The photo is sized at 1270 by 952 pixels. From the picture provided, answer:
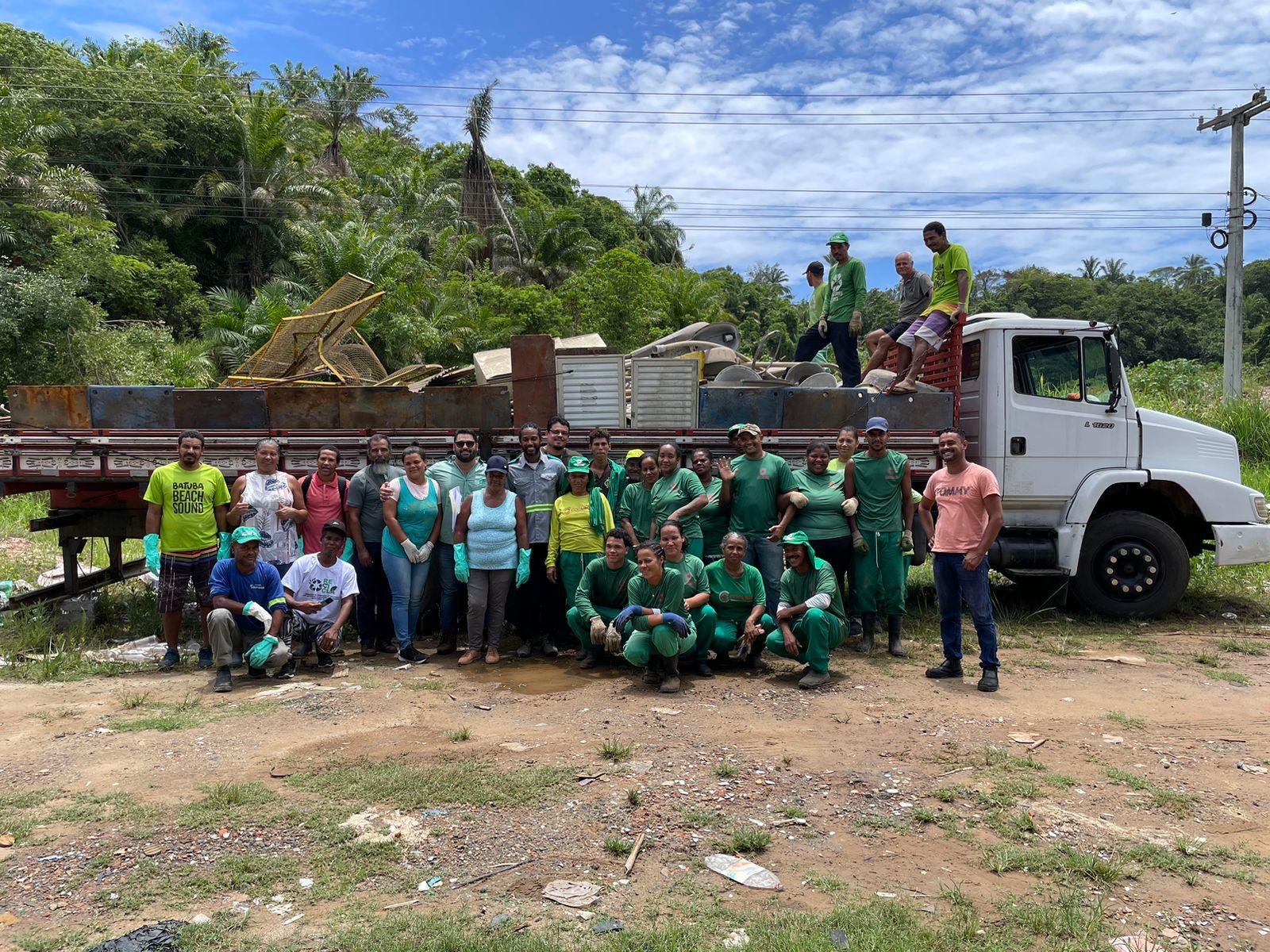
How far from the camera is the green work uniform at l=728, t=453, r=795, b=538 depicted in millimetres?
7059

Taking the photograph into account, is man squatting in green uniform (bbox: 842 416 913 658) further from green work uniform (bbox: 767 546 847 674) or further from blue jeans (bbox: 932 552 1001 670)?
green work uniform (bbox: 767 546 847 674)

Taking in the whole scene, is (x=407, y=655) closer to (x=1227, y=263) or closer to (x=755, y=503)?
(x=755, y=503)

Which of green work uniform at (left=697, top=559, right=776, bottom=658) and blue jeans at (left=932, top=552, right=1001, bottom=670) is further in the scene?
green work uniform at (left=697, top=559, right=776, bottom=658)

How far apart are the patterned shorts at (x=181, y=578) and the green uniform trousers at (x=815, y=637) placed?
4.25 m

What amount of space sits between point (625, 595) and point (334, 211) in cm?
3069

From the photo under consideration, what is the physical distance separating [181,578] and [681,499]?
3.86 meters

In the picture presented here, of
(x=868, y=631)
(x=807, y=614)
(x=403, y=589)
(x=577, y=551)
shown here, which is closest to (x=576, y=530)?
(x=577, y=551)

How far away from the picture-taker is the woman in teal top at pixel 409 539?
700 centimetres

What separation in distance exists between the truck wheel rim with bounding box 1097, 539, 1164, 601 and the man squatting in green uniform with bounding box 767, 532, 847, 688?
136 inches

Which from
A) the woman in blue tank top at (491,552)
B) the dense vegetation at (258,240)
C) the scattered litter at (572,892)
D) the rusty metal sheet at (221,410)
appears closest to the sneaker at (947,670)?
the woman in blue tank top at (491,552)

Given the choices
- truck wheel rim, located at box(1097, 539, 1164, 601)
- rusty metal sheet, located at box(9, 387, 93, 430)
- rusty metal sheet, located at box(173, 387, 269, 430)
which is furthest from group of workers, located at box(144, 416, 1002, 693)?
truck wheel rim, located at box(1097, 539, 1164, 601)

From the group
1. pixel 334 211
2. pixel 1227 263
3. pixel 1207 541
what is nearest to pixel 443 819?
pixel 1207 541

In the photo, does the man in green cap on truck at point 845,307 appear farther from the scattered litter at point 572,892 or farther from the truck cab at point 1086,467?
the scattered litter at point 572,892

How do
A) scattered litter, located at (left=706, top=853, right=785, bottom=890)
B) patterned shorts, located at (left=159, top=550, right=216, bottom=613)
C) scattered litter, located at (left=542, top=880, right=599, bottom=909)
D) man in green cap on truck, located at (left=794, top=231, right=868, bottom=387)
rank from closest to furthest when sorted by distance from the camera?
scattered litter, located at (left=542, top=880, right=599, bottom=909) < scattered litter, located at (left=706, top=853, right=785, bottom=890) < patterned shorts, located at (left=159, top=550, right=216, bottom=613) < man in green cap on truck, located at (left=794, top=231, right=868, bottom=387)
